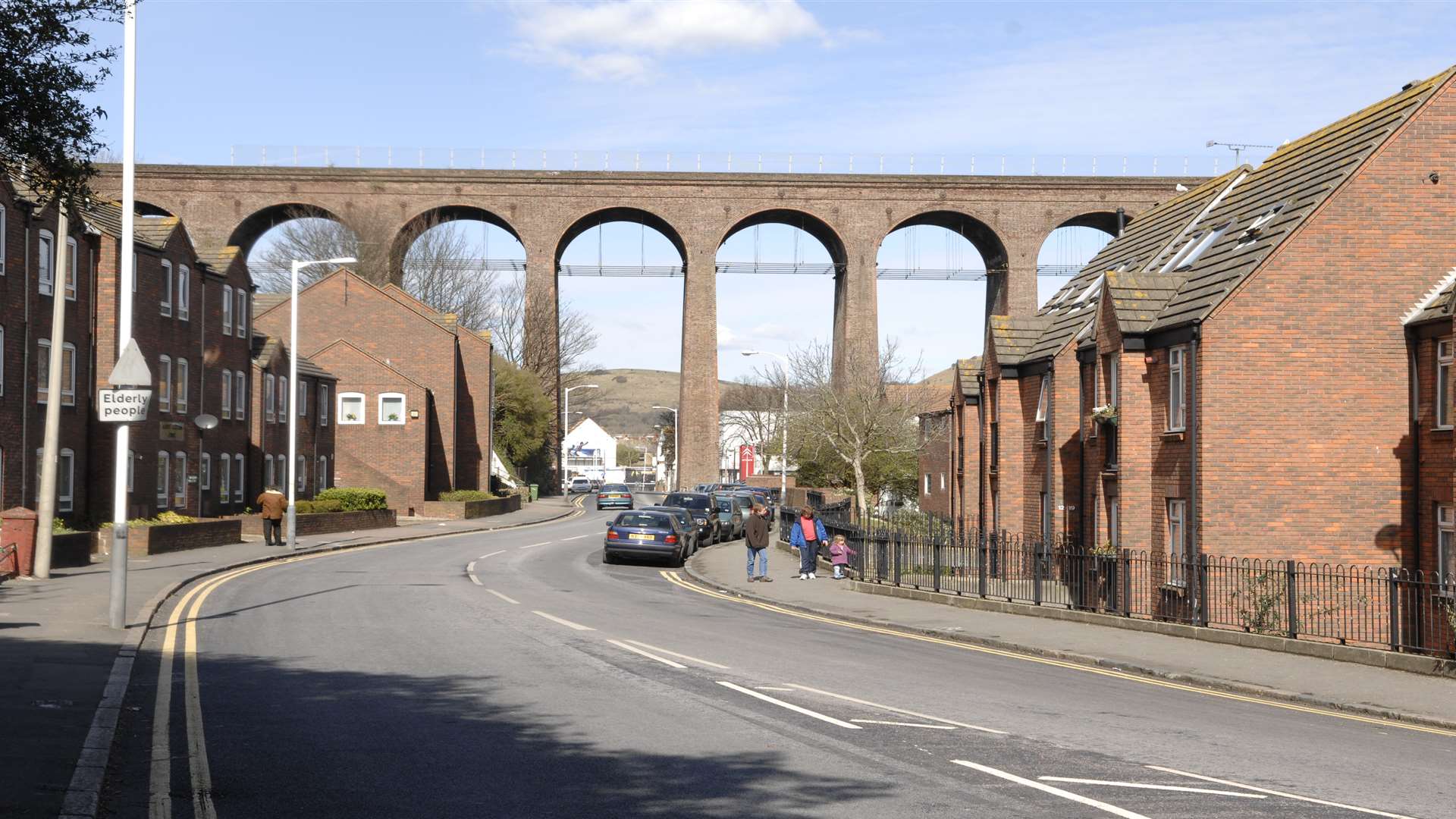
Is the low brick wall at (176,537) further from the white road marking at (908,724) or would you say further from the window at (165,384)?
the white road marking at (908,724)

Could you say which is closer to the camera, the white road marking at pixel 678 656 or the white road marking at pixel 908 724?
the white road marking at pixel 908 724

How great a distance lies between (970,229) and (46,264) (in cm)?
5786

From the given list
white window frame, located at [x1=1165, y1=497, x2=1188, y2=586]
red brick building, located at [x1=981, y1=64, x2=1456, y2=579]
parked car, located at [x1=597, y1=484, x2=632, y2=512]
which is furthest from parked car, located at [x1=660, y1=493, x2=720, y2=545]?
red brick building, located at [x1=981, y1=64, x2=1456, y2=579]

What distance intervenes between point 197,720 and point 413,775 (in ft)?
9.91

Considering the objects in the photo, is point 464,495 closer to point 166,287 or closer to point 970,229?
point 166,287

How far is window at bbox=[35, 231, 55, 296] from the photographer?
1421 inches

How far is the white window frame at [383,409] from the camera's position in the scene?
6291cm

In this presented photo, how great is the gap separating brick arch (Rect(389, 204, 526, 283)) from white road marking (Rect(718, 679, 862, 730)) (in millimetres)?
70361

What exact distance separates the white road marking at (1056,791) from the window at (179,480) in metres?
39.3

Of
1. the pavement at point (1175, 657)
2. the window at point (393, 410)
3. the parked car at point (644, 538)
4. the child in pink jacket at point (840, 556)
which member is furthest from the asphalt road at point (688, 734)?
the window at point (393, 410)

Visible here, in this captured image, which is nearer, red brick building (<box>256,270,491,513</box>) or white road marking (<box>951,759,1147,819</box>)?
white road marking (<box>951,759,1147,819</box>)

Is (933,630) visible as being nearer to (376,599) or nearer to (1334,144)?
(376,599)

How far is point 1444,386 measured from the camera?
21.8 m

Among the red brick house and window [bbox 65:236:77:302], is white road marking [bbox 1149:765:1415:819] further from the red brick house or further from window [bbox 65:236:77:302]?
the red brick house
